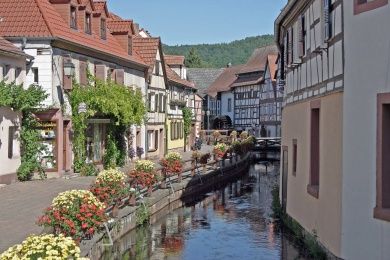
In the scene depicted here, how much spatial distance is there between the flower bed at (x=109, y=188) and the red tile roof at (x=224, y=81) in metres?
70.9

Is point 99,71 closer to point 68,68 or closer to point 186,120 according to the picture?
point 68,68

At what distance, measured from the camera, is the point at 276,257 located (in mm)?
15898

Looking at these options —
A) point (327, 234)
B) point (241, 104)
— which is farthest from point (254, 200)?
point (241, 104)

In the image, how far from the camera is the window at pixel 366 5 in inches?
439

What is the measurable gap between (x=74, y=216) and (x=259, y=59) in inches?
2888

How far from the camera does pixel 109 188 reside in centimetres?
1761

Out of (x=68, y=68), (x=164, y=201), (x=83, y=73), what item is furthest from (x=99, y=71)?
(x=164, y=201)

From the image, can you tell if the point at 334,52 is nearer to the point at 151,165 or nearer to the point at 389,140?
the point at 389,140

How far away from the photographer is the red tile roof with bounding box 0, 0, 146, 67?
90.0 feet

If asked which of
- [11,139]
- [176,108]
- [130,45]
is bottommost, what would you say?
[11,139]

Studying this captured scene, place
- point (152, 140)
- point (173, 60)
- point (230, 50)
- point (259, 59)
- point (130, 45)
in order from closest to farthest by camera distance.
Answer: point (130, 45)
point (152, 140)
point (173, 60)
point (259, 59)
point (230, 50)

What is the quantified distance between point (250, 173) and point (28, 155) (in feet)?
65.6

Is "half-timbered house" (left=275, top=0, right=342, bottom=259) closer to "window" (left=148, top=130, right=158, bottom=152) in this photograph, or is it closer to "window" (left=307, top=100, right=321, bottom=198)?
"window" (left=307, top=100, right=321, bottom=198)

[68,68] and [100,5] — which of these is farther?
[100,5]
